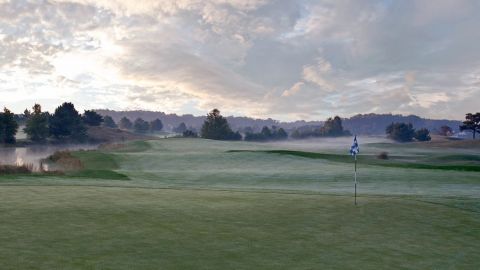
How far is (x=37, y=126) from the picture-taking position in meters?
128

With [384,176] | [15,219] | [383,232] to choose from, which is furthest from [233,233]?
[384,176]

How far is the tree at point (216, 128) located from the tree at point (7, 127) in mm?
70294

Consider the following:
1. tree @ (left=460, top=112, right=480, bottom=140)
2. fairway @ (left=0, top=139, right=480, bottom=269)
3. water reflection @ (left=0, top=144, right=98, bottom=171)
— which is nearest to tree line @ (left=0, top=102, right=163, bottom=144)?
water reflection @ (left=0, top=144, right=98, bottom=171)

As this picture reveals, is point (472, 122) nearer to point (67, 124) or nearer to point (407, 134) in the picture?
point (407, 134)

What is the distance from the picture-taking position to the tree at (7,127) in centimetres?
11656

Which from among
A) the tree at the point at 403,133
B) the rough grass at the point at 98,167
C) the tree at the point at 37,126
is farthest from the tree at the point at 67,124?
the tree at the point at 403,133

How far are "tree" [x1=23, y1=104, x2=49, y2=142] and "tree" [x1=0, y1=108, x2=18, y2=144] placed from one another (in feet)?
24.1

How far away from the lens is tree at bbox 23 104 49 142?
12800 cm

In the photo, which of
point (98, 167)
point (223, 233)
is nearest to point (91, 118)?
point (98, 167)

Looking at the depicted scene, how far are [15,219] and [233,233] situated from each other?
7.90 metres

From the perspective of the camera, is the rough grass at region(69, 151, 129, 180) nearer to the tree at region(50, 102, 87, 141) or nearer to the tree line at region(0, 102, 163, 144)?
the tree line at region(0, 102, 163, 144)

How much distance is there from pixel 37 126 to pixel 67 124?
10.6 metres

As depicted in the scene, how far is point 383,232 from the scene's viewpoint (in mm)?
18812

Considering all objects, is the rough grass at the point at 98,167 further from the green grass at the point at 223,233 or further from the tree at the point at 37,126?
the tree at the point at 37,126
